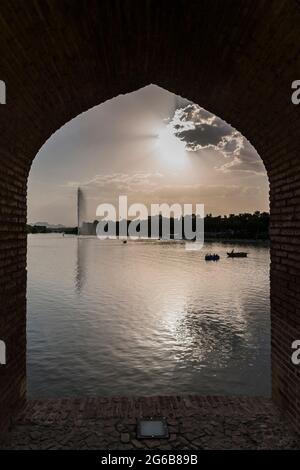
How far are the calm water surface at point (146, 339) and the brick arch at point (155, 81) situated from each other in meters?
9.68

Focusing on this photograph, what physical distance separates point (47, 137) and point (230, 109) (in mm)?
2697

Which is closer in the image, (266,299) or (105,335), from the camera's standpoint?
(105,335)

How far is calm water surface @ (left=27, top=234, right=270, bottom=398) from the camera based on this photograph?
15.3 metres

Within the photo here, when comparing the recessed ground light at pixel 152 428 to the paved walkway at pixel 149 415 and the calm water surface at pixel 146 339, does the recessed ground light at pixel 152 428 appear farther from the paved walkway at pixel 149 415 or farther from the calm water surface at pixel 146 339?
the calm water surface at pixel 146 339

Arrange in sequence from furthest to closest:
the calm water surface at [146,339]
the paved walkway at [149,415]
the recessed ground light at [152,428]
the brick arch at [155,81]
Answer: the calm water surface at [146,339] → the recessed ground light at [152,428] → the paved walkway at [149,415] → the brick arch at [155,81]

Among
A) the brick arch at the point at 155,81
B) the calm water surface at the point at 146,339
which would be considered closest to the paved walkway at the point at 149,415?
the brick arch at the point at 155,81

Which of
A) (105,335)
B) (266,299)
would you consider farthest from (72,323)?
(266,299)

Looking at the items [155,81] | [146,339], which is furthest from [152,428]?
[146,339]

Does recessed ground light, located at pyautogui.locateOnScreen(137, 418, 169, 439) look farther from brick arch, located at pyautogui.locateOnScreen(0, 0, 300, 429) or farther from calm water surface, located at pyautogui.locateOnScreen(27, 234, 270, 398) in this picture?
calm water surface, located at pyautogui.locateOnScreen(27, 234, 270, 398)

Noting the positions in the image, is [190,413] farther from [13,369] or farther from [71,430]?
[13,369]

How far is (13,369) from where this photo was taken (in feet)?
17.8

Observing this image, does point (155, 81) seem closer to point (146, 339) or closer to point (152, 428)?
point (152, 428)

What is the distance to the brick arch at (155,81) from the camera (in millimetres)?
4090

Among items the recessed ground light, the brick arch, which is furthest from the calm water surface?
the brick arch
